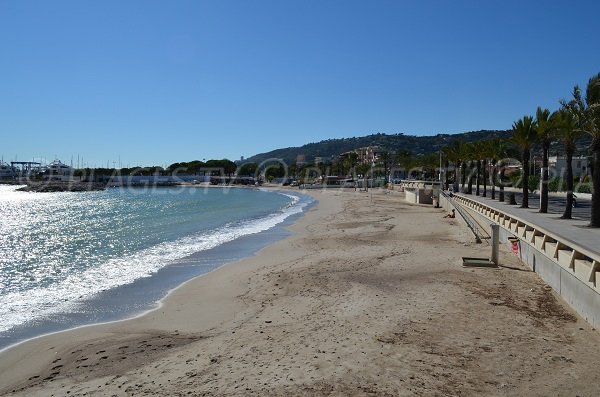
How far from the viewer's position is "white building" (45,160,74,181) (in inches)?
7308

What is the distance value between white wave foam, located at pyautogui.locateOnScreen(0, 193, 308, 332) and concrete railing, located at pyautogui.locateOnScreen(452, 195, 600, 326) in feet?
36.7

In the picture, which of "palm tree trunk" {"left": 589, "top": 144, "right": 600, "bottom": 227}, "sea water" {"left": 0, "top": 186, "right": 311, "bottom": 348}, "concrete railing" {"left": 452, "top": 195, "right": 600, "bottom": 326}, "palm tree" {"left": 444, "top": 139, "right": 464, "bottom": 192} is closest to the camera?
"concrete railing" {"left": 452, "top": 195, "right": 600, "bottom": 326}

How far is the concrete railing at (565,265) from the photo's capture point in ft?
27.3

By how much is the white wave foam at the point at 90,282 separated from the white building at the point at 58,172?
599 ft

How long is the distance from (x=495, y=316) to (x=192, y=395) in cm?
603

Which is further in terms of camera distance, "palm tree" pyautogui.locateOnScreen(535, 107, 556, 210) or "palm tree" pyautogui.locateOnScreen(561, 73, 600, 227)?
"palm tree" pyautogui.locateOnScreen(535, 107, 556, 210)

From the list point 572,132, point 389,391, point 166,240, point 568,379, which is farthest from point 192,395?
point 572,132

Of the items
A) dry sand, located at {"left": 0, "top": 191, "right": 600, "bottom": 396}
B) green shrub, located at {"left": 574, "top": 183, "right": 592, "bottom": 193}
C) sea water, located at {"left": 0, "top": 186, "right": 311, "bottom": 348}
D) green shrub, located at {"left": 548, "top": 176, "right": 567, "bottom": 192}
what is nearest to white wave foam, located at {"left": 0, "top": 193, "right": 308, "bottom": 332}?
sea water, located at {"left": 0, "top": 186, "right": 311, "bottom": 348}

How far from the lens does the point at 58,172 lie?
626ft

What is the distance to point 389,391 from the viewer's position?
5.80m

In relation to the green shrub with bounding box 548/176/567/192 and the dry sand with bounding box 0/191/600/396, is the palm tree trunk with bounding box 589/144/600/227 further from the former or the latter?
the green shrub with bounding box 548/176/567/192


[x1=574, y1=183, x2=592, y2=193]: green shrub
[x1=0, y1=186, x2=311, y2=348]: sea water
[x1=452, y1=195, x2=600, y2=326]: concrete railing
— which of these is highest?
[x1=574, y1=183, x2=592, y2=193]: green shrub

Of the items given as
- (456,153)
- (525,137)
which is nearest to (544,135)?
(525,137)

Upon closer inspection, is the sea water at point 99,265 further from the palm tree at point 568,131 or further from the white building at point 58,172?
the white building at point 58,172
